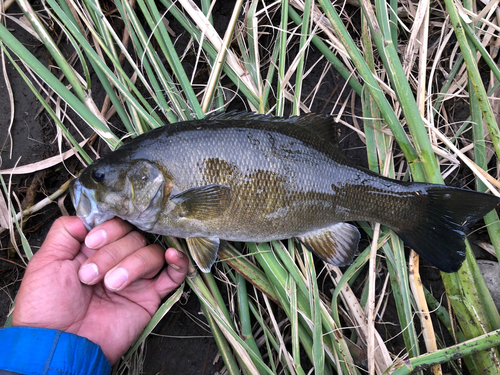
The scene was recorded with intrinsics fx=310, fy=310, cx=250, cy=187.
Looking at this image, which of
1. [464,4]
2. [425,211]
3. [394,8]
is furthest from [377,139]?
[464,4]

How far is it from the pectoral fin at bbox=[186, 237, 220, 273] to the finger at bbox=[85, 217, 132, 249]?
46 centimetres

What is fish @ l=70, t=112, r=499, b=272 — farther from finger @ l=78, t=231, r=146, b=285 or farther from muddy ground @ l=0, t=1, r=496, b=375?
muddy ground @ l=0, t=1, r=496, b=375

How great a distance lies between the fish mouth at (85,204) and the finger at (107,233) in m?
0.08

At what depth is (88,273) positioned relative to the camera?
1.86 m

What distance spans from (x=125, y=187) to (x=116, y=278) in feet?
1.82

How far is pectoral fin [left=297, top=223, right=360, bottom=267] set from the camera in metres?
2.23

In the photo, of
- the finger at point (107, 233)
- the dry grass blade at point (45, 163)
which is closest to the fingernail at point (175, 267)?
the finger at point (107, 233)

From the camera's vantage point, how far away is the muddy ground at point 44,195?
2.59 metres

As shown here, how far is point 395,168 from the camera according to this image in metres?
2.57

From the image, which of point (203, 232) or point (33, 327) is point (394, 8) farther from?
point (33, 327)

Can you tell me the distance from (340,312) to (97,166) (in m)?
2.03

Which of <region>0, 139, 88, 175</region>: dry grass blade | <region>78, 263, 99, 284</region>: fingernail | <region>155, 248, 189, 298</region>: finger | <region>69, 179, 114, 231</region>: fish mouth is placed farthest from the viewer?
<region>0, 139, 88, 175</region>: dry grass blade

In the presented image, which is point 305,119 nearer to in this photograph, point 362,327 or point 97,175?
point 97,175

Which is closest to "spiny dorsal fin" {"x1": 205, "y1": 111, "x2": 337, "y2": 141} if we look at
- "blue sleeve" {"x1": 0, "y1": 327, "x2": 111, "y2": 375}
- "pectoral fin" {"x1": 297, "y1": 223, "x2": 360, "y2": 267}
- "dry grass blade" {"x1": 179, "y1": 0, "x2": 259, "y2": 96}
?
"dry grass blade" {"x1": 179, "y1": 0, "x2": 259, "y2": 96}
